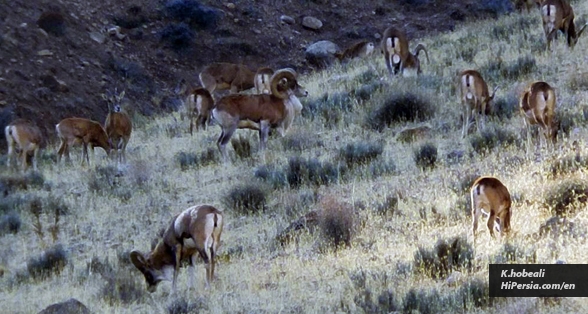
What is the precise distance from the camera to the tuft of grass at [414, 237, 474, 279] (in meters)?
10.0

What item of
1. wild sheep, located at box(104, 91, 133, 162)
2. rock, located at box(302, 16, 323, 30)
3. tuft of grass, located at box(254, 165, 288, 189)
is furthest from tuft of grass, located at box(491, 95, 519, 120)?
rock, located at box(302, 16, 323, 30)

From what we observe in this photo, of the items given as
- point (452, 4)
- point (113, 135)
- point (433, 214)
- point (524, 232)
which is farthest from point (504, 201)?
point (452, 4)

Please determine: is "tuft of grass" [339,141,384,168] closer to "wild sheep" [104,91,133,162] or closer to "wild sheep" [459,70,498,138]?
"wild sheep" [459,70,498,138]

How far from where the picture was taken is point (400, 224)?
12430 mm

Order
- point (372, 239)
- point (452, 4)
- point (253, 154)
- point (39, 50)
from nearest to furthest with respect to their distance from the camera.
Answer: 1. point (372, 239)
2. point (253, 154)
3. point (39, 50)
4. point (452, 4)

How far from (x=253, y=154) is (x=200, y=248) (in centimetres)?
817

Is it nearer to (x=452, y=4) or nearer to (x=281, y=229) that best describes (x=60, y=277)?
(x=281, y=229)

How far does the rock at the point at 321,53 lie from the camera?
3244cm

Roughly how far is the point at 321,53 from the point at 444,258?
2311 centimetres

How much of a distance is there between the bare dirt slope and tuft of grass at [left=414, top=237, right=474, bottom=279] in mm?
16459

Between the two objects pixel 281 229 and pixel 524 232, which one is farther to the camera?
pixel 281 229

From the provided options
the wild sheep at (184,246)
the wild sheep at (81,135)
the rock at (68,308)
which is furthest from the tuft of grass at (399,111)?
the rock at (68,308)

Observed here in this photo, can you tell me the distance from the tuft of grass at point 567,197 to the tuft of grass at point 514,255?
4.53ft

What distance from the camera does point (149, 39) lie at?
106ft
